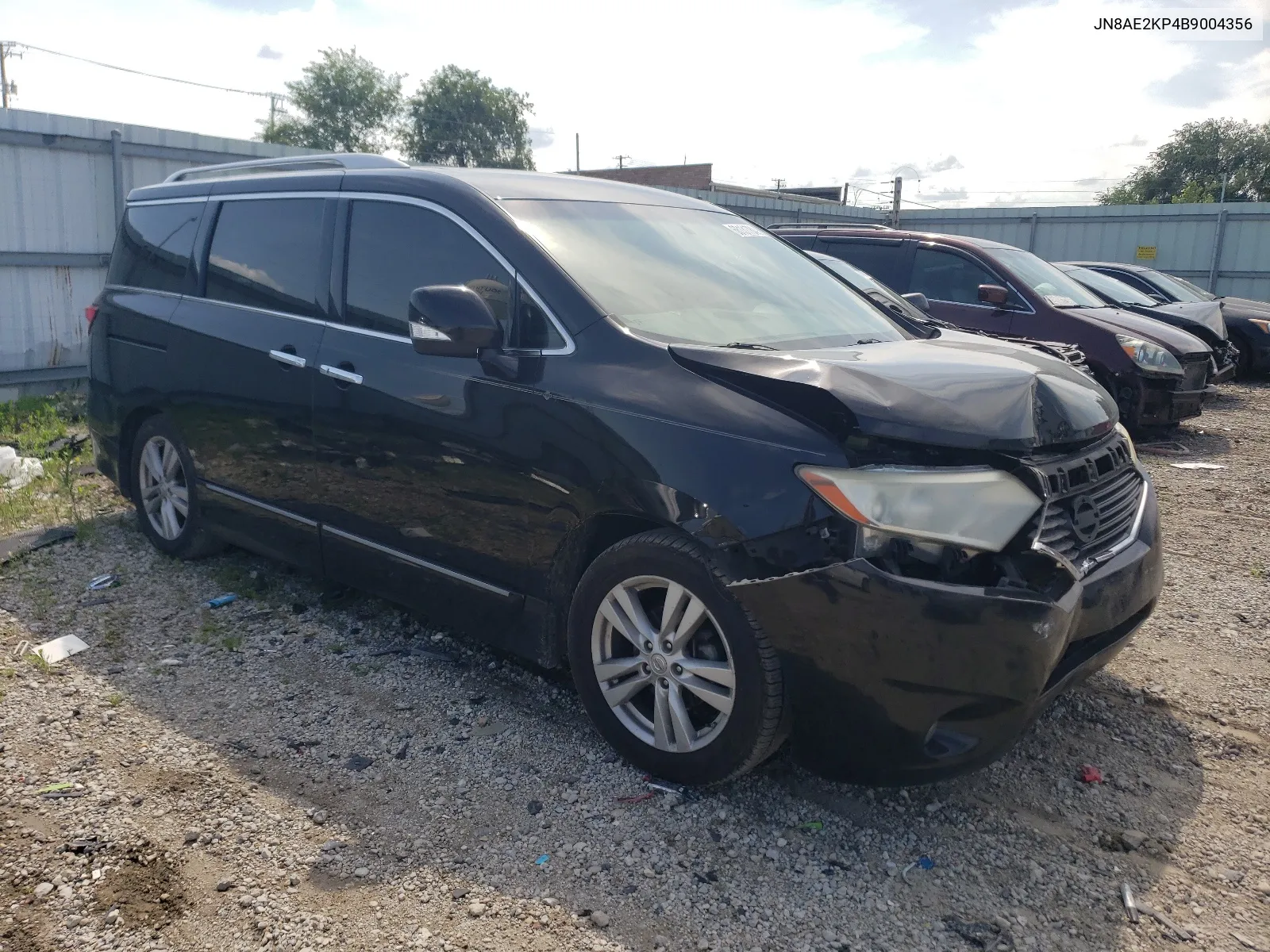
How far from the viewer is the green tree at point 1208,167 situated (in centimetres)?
5203

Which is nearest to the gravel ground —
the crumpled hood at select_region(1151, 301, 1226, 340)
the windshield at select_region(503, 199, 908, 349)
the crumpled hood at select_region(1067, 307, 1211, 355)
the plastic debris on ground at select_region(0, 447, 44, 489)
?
the windshield at select_region(503, 199, 908, 349)

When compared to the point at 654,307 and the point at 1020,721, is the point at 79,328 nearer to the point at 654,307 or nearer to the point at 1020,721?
the point at 654,307

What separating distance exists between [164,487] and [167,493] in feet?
0.13

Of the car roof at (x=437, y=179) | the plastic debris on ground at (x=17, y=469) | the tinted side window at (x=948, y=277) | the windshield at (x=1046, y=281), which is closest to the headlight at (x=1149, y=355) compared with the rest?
the windshield at (x=1046, y=281)

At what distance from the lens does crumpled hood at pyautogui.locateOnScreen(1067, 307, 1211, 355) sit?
Result: 29.3ft

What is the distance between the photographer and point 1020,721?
2699 mm

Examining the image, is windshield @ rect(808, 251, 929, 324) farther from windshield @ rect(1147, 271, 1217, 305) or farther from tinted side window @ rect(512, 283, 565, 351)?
windshield @ rect(1147, 271, 1217, 305)

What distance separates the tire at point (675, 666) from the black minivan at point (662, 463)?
1 centimetres

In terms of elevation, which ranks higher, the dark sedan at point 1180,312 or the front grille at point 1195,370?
the dark sedan at point 1180,312

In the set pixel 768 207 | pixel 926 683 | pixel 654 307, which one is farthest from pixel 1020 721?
pixel 768 207

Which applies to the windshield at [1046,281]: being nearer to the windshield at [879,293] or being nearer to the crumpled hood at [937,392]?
the windshield at [879,293]

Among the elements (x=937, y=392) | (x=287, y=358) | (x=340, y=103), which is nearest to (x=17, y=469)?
(x=287, y=358)

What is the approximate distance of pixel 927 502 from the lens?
2.62 m

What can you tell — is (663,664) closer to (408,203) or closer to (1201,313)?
(408,203)
